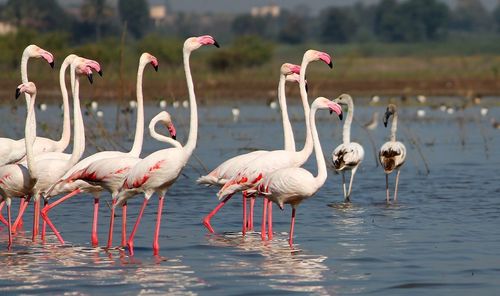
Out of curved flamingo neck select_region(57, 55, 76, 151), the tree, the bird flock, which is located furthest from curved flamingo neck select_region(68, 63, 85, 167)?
the tree

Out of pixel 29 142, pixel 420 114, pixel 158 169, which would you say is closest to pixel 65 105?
pixel 29 142

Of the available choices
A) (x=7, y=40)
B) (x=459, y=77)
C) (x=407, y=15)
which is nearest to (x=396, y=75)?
(x=459, y=77)

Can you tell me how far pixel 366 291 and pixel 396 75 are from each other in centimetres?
4530

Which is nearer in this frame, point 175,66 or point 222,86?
point 222,86

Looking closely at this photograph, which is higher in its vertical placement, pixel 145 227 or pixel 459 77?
pixel 459 77

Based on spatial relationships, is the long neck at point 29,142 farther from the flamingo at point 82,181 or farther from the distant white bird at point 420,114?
the distant white bird at point 420,114

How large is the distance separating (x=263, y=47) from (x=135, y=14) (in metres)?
42.7

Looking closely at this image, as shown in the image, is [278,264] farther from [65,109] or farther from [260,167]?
[65,109]

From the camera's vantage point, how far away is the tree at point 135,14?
10581 cm

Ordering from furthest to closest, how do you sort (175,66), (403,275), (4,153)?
(175,66)
(4,153)
(403,275)

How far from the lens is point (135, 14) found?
107625 millimetres

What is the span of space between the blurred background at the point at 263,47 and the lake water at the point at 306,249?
3.82 metres

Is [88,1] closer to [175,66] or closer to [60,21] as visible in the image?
[60,21]

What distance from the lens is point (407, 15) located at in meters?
126
